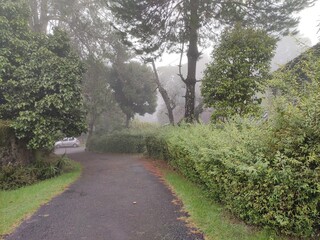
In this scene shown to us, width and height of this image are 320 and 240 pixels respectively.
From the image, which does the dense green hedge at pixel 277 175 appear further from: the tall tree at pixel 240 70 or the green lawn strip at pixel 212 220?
the tall tree at pixel 240 70

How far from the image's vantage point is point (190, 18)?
45.5ft

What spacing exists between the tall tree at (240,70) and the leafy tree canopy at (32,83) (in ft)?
20.9

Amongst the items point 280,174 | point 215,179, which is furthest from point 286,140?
point 215,179

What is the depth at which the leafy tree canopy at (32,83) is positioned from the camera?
469 inches

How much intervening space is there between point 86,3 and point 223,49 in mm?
12591

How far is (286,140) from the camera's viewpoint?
426cm

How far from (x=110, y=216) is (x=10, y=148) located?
762 centimetres

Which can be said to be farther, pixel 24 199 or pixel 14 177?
pixel 14 177

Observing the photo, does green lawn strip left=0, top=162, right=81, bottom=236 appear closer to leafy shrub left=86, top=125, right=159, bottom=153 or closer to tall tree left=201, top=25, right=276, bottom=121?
tall tree left=201, top=25, right=276, bottom=121

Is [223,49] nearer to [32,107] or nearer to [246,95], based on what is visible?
[246,95]

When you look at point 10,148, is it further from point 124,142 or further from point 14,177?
point 124,142

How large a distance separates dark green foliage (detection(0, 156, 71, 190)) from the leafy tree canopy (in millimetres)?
931

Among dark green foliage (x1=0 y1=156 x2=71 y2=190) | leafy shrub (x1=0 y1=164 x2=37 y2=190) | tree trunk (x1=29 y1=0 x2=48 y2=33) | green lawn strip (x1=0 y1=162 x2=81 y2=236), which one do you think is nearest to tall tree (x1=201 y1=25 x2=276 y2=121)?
green lawn strip (x1=0 y1=162 x2=81 y2=236)

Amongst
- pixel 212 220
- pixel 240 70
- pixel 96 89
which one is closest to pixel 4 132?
pixel 212 220
